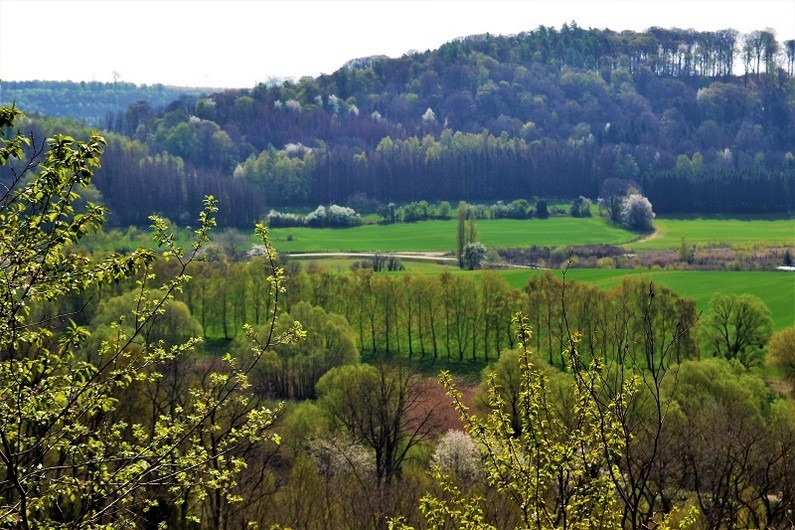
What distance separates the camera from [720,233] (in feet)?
438

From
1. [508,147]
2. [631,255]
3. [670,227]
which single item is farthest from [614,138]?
[631,255]

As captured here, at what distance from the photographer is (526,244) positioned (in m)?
124

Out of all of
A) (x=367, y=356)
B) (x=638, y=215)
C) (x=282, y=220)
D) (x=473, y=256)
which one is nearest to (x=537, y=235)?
(x=638, y=215)

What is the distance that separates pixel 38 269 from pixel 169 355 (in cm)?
219

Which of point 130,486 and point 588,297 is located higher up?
point 130,486

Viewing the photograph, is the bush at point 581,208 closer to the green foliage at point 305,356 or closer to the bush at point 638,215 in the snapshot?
the bush at point 638,215

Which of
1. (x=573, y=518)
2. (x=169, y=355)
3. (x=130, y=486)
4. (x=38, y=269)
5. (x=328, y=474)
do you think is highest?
(x=38, y=269)

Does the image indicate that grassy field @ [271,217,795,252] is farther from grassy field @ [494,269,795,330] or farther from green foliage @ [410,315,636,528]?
green foliage @ [410,315,636,528]

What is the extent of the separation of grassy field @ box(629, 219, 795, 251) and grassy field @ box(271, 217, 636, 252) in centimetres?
614

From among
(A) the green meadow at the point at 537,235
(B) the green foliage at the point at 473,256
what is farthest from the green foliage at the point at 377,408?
(A) the green meadow at the point at 537,235

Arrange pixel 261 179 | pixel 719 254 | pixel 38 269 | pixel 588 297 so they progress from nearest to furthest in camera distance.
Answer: pixel 38 269 < pixel 588 297 < pixel 719 254 < pixel 261 179

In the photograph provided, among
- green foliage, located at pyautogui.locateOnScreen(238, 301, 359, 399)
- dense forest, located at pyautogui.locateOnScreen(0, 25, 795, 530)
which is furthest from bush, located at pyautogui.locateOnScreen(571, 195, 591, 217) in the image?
green foliage, located at pyautogui.locateOnScreen(238, 301, 359, 399)

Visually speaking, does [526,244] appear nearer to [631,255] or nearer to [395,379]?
[631,255]

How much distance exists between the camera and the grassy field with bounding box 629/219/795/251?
12100cm
